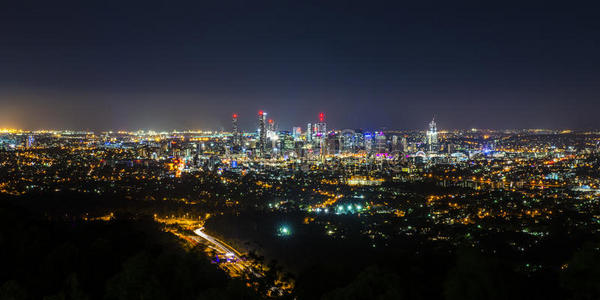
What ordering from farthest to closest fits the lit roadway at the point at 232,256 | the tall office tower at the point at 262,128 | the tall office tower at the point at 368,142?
the tall office tower at the point at 262,128 < the tall office tower at the point at 368,142 < the lit roadway at the point at 232,256

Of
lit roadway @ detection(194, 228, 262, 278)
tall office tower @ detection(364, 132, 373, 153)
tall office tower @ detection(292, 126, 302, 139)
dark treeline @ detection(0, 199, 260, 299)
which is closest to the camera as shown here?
dark treeline @ detection(0, 199, 260, 299)

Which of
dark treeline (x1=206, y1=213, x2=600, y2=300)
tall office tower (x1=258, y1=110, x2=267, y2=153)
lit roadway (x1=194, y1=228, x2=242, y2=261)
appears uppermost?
tall office tower (x1=258, y1=110, x2=267, y2=153)

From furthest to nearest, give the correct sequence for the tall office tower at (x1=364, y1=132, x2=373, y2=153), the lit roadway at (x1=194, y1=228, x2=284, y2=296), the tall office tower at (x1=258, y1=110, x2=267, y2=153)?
1. the tall office tower at (x1=258, y1=110, x2=267, y2=153)
2. the tall office tower at (x1=364, y1=132, x2=373, y2=153)
3. the lit roadway at (x1=194, y1=228, x2=284, y2=296)

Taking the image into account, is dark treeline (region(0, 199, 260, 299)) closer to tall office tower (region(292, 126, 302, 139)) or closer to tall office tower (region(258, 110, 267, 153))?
tall office tower (region(258, 110, 267, 153))

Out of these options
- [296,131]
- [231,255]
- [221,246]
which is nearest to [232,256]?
[231,255]

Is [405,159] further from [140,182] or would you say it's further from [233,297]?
[233,297]

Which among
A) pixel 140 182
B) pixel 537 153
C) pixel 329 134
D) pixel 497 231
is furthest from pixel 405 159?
pixel 497 231

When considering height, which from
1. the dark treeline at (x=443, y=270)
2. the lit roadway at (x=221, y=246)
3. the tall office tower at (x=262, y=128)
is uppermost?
the tall office tower at (x=262, y=128)

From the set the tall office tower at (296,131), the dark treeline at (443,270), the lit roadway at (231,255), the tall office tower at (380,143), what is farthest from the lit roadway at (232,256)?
the tall office tower at (296,131)

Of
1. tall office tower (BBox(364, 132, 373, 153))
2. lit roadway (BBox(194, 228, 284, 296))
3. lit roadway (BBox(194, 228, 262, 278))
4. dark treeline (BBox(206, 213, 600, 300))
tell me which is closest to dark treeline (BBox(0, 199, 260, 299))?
dark treeline (BBox(206, 213, 600, 300))

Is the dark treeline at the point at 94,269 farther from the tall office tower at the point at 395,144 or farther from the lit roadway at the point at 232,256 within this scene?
the tall office tower at the point at 395,144

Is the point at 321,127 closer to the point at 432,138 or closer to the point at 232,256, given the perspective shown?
the point at 432,138
